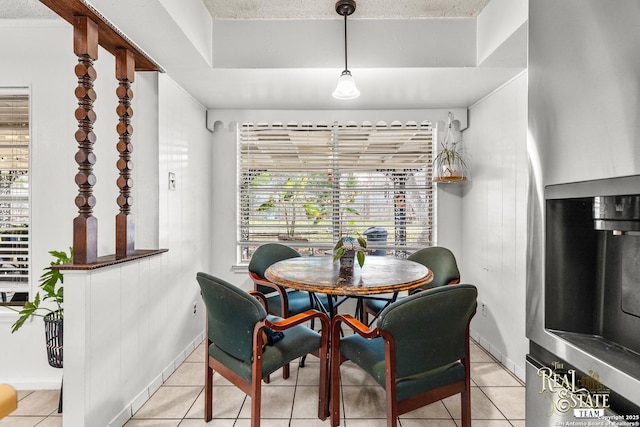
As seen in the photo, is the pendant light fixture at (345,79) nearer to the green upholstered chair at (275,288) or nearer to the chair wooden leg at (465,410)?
the green upholstered chair at (275,288)

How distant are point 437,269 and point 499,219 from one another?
67cm

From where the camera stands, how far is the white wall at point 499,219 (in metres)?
2.34

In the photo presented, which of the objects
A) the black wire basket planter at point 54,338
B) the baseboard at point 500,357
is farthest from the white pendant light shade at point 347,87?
the baseboard at point 500,357

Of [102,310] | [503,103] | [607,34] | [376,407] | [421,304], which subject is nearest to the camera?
[607,34]

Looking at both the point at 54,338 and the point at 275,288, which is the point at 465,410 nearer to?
the point at 275,288

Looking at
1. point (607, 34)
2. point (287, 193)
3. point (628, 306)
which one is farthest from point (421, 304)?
point (287, 193)

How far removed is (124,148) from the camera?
202cm

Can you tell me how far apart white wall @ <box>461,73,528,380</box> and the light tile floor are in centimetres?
39

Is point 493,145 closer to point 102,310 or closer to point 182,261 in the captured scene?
point 182,261

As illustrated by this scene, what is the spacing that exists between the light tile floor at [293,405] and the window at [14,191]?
825mm

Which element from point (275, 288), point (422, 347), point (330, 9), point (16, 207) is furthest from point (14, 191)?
point (422, 347)

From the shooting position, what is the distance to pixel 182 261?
106 inches

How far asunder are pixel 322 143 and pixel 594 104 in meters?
2.91

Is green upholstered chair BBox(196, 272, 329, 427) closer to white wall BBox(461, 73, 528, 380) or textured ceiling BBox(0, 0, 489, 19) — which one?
white wall BBox(461, 73, 528, 380)
